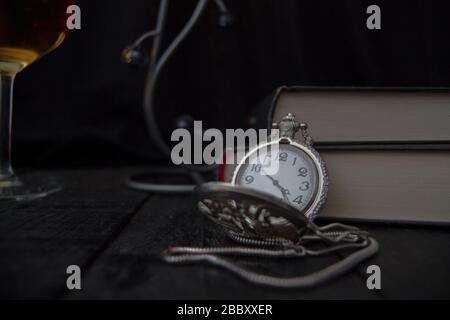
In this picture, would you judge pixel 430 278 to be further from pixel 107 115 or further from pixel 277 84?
pixel 107 115

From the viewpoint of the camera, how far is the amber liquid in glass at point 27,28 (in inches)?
27.2

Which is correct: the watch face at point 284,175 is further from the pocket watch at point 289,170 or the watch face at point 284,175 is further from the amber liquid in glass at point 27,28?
the amber liquid in glass at point 27,28

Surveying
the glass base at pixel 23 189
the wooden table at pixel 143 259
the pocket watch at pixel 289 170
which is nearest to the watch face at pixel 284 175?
the pocket watch at pixel 289 170

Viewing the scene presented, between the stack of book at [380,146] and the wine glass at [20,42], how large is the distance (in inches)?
18.2

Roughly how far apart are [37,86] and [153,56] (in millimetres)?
517

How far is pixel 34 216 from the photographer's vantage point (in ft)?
1.86

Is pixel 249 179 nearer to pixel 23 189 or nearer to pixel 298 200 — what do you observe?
pixel 298 200

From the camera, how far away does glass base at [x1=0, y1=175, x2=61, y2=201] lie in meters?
0.68

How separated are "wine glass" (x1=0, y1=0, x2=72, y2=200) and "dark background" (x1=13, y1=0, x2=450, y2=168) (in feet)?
1.57

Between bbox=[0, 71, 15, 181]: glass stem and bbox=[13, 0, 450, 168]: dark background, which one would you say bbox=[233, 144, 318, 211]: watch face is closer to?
bbox=[0, 71, 15, 181]: glass stem

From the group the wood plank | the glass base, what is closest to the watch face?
the wood plank

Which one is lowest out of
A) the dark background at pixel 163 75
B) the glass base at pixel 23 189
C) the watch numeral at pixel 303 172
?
the glass base at pixel 23 189

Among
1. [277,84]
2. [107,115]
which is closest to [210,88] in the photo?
[277,84]

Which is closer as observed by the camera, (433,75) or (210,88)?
(433,75)
